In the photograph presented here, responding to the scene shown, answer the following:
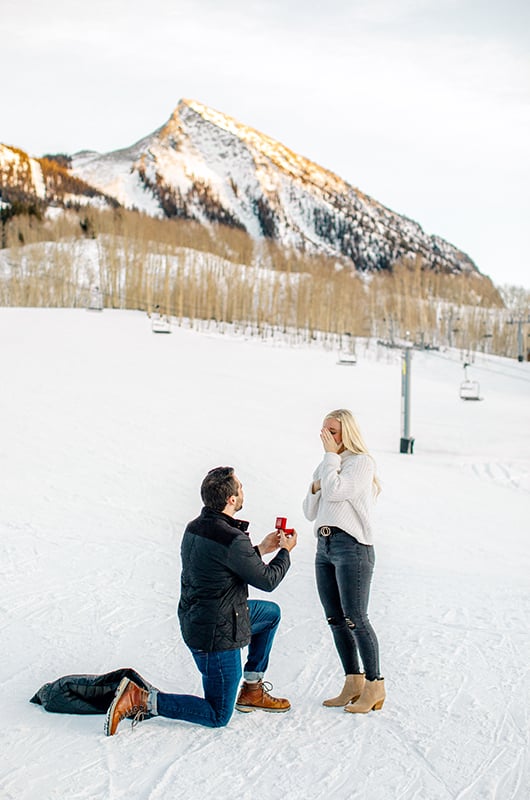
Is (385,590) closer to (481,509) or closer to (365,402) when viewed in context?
(481,509)

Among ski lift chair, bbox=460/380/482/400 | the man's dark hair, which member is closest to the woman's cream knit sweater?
the man's dark hair

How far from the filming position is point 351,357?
127ft

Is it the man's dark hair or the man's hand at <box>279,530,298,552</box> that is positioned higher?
the man's dark hair

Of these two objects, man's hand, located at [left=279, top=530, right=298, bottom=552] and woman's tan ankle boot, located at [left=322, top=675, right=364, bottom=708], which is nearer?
man's hand, located at [left=279, top=530, right=298, bottom=552]

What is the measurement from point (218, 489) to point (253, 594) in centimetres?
428

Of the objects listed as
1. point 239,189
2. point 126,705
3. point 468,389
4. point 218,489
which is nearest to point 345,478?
point 218,489

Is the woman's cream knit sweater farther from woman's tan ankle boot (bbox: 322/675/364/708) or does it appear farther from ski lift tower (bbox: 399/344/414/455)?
ski lift tower (bbox: 399/344/414/455)

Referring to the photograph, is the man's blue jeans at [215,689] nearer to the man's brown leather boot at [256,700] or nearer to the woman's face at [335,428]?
the man's brown leather boot at [256,700]

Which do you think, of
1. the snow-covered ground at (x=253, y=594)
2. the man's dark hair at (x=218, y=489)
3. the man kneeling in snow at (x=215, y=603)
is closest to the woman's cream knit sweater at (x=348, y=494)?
the man kneeling in snow at (x=215, y=603)

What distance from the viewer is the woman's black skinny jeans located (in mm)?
4281

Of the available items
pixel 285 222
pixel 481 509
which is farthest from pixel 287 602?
pixel 285 222

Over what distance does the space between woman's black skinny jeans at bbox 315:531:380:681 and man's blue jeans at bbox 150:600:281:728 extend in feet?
1.20

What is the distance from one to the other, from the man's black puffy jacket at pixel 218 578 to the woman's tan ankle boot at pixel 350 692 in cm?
85

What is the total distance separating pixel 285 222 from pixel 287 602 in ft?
551
